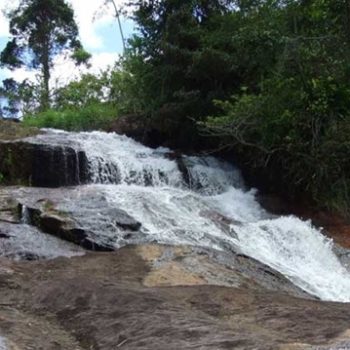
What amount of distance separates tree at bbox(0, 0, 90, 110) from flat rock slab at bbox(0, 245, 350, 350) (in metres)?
30.6

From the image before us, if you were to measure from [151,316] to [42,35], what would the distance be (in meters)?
34.4

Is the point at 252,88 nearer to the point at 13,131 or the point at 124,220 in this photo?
the point at 13,131

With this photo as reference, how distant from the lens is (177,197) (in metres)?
13.6

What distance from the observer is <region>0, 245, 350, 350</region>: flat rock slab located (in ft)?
13.3

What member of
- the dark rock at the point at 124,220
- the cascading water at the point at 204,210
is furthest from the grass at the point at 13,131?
the dark rock at the point at 124,220

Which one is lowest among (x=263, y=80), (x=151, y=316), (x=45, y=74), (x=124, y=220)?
(x=151, y=316)

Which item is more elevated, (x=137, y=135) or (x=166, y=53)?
(x=166, y=53)

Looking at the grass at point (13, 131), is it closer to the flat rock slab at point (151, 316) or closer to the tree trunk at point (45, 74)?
the flat rock slab at point (151, 316)

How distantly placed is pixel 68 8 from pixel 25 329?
3488 centimetres

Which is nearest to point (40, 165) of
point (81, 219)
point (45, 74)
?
point (81, 219)

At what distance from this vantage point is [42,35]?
37000 mm

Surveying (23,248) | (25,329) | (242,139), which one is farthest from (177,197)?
(25,329)

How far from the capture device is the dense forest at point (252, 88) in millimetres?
14078

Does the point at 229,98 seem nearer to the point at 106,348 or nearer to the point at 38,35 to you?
the point at 106,348
